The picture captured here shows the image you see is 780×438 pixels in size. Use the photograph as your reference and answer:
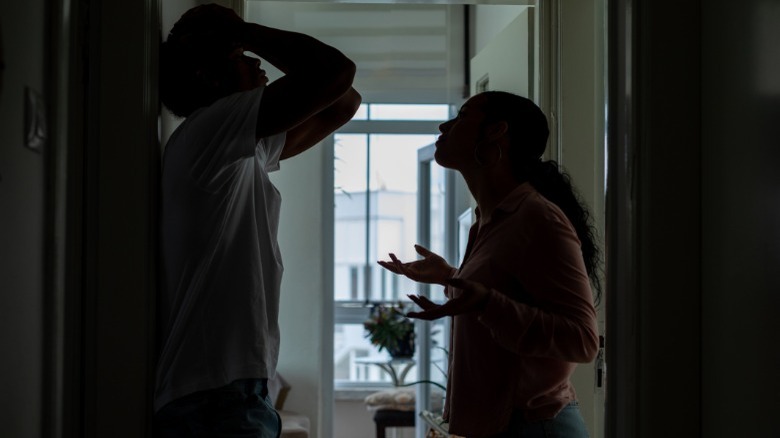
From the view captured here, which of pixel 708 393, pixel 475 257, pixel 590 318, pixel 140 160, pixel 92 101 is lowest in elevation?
pixel 708 393

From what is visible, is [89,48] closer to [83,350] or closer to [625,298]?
[83,350]

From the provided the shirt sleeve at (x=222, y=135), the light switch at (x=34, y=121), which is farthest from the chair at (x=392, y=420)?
the light switch at (x=34, y=121)

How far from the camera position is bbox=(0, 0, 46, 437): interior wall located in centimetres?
123

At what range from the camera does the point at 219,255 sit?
1.45 m

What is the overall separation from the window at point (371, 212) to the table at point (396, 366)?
0.10 meters

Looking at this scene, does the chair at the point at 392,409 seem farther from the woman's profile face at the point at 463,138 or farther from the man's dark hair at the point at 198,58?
the man's dark hair at the point at 198,58

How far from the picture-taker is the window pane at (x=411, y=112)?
206 inches

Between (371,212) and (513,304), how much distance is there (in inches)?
162

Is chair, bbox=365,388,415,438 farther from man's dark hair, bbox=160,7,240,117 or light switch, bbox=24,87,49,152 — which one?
light switch, bbox=24,87,49,152

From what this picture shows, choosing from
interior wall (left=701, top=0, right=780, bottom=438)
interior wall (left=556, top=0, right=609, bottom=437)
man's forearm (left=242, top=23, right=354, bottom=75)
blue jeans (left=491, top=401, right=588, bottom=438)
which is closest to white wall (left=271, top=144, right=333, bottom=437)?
interior wall (left=556, top=0, right=609, bottom=437)

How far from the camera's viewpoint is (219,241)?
4.73 feet

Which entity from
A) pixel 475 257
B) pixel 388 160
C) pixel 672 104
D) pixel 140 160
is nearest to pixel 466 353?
pixel 475 257

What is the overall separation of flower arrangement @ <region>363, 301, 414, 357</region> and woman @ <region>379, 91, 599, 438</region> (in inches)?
130

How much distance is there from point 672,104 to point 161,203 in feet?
3.08
